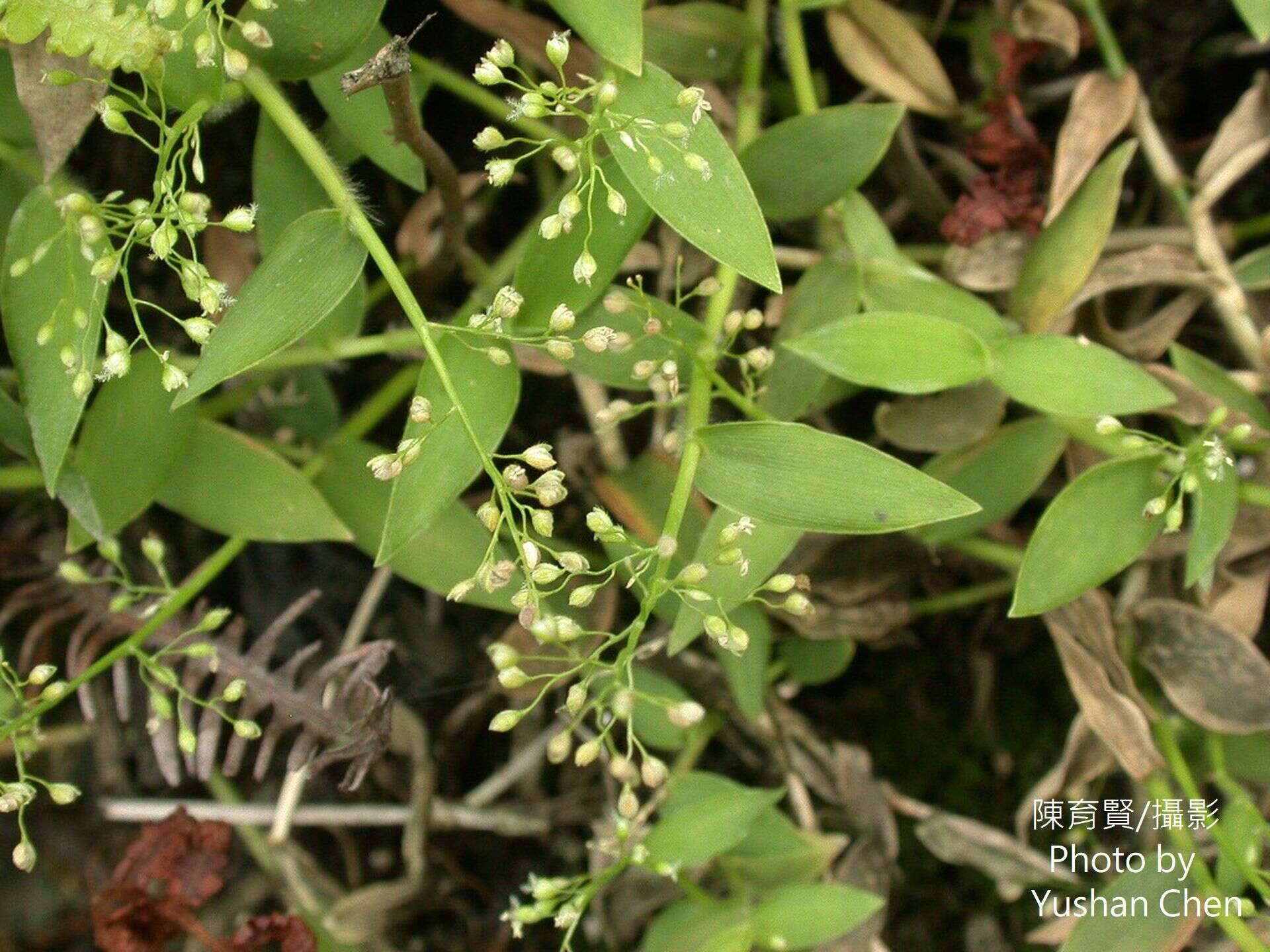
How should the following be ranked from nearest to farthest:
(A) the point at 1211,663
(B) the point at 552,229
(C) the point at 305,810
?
(B) the point at 552,229 → (A) the point at 1211,663 → (C) the point at 305,810

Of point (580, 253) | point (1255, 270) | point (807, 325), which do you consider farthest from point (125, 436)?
point (1255, 270)

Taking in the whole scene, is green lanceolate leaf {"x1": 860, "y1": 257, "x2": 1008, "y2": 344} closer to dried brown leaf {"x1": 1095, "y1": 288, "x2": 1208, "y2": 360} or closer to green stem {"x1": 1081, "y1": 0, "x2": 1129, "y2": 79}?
dried brown leaf {"x1": 1095, "y1": 288, "x2": 1208, "y2": 360}

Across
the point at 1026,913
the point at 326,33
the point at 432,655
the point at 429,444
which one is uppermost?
the point at 326,33

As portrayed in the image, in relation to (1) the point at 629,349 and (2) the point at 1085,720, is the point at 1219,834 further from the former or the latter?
(1) the point at 629,349

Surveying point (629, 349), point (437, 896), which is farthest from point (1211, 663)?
point (437, 896)

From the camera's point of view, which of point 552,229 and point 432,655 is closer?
point 552,229

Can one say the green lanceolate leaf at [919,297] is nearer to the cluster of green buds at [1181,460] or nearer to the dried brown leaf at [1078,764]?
the cluster of green buds at [1181,460]
